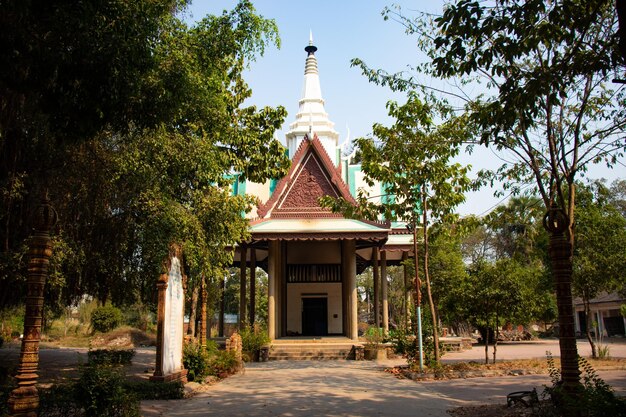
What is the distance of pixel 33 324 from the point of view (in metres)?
5.86

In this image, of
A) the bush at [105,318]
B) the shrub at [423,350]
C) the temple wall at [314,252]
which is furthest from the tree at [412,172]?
the bush at [105,318]

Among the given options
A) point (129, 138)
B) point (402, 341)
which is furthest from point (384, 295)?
point (129, 138)

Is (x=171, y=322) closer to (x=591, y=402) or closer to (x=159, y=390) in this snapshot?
(x=159, y=390)

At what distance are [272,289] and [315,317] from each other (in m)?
4.61

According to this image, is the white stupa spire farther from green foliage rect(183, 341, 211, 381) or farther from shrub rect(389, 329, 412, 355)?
green foliage rect(183, 341, 211, 381)

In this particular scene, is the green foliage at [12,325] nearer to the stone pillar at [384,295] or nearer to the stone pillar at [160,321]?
the stone pillar at [384,295]

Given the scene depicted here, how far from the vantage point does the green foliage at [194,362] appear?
11398 millimetres

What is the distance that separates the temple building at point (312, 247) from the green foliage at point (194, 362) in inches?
332

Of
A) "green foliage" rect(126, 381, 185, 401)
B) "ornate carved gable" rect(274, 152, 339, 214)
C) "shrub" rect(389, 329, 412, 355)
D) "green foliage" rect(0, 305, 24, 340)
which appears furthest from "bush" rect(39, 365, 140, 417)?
"green foliage" rect(0, 305, 24, 340)

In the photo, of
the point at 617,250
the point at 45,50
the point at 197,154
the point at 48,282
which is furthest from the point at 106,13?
the point at 617,250

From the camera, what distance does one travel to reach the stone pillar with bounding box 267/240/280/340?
20.9 metres

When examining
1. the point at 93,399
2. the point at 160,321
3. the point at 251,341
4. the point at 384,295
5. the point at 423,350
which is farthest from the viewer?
the point at 384,295

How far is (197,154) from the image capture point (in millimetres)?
9469

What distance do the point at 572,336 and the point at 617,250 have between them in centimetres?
1098
